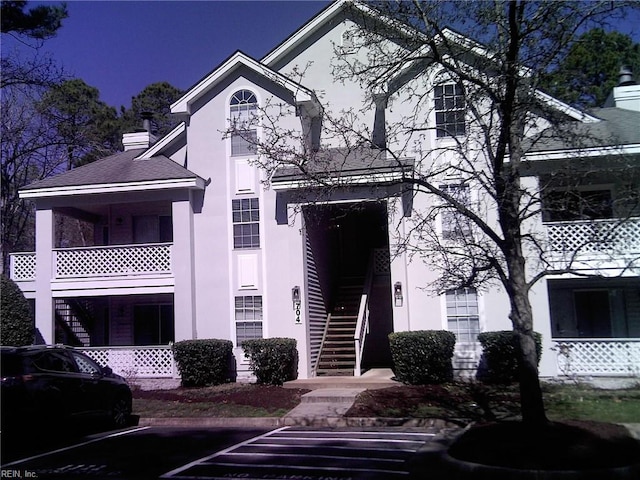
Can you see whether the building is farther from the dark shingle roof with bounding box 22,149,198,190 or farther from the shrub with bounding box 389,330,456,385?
the shrub with bounding box 389,330,456,385

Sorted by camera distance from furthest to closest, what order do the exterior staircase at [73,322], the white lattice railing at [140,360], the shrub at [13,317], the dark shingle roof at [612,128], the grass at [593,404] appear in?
the exterior staircase at [73,322] → the white lattice railing at [140,360] → the shrub at [13,317] → the dark shingle roof at [612,128] → the grass at [593,404]

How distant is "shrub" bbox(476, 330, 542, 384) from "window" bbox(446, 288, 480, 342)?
98 centimetres

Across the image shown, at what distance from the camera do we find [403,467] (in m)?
8.71

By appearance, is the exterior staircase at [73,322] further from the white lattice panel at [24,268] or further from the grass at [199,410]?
the grass at [199,410]

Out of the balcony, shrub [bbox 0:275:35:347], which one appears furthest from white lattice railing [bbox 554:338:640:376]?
shrub [bbox 0:275:35:347]

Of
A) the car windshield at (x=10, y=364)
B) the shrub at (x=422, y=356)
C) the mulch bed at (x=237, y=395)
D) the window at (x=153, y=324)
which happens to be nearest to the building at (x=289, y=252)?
the shrub at (x=422, y=356)

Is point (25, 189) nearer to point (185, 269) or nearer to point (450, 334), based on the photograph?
point (185, 269)

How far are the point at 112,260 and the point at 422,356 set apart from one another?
33.6 ft

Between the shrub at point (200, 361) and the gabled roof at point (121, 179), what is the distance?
15.8ft

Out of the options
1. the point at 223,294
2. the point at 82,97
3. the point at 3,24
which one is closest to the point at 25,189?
the point at 3,24

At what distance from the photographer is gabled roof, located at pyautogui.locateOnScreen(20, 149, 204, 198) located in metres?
18.5

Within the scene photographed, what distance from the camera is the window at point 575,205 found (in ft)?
31.6

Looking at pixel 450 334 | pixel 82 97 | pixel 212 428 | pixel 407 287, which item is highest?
pixel 82 97

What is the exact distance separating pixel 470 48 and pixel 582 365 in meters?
9.96
